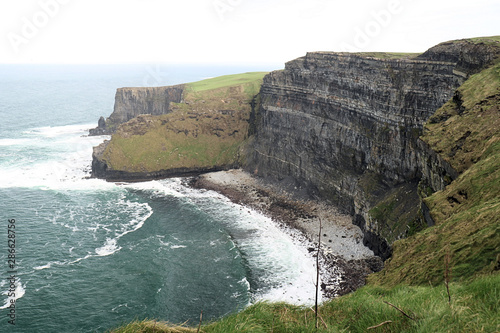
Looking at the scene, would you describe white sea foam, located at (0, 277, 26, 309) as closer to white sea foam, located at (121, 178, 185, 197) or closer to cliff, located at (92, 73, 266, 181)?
white sea foam, located at (121, 178, 185, 197)

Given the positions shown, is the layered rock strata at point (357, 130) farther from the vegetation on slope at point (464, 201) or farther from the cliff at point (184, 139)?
the cliff at point (184, 139)

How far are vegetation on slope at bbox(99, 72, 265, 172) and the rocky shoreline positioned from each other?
300 inches

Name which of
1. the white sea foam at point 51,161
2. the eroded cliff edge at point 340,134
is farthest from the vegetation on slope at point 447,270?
the white sea foam at point 51,161

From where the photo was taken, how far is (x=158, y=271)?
48.6 metres

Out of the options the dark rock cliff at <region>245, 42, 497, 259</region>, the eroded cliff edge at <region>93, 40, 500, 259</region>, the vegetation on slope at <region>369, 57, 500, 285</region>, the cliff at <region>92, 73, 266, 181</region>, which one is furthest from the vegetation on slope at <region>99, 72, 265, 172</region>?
the vegetation on slope at <region>369, 57, 500, 285</region>

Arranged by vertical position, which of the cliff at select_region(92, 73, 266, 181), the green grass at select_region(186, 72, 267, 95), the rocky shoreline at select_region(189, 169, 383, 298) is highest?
the green grass at select_region(186, 72, 267, 95)

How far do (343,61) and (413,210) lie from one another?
30999 millimetres

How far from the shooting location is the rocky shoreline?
156 feet

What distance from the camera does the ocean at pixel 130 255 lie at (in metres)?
40.4

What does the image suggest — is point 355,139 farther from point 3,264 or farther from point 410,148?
point 3,264

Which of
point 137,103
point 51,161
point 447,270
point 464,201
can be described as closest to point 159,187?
point 51,161

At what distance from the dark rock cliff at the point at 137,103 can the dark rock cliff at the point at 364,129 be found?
53.0 meters

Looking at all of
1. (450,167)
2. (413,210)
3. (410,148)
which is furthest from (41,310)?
(410,148)

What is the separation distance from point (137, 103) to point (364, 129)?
312 feet
